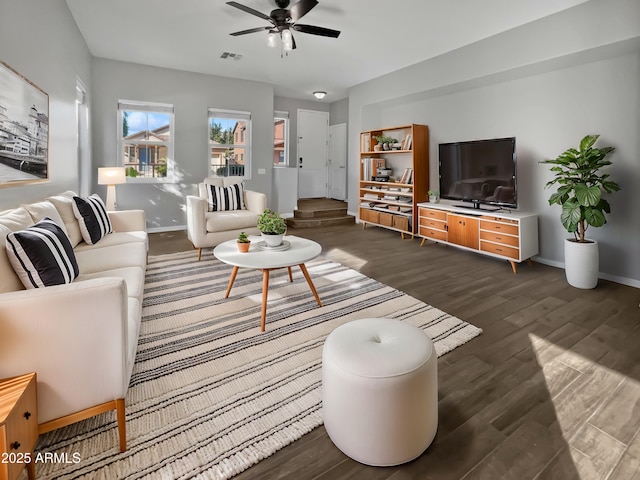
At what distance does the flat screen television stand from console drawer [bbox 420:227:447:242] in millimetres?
535

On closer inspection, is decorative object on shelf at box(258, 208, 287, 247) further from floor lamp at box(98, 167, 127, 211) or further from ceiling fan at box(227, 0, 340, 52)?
floor lamp at box(98, 167, 127, 211)

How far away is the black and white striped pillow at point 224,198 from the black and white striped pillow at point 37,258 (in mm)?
2951

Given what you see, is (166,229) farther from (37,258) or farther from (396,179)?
(37,258)

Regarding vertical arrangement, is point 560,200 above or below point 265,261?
above

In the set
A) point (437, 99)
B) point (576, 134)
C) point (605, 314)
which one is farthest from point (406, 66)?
point (605, 314)

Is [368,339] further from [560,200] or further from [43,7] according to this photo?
[43,7]

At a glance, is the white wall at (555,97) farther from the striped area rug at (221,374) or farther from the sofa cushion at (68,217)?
the sofa cushion at (68,217)

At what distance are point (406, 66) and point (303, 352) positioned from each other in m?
4.85

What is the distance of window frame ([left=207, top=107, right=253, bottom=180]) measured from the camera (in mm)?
6188

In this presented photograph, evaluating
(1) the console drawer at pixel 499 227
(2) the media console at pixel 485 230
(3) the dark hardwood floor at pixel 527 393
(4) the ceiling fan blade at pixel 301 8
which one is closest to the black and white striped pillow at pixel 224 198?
(4) the ceiling fan blade at pixel 301 8

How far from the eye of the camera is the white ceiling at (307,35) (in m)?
3.53

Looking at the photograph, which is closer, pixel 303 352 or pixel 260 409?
pixel 260 409

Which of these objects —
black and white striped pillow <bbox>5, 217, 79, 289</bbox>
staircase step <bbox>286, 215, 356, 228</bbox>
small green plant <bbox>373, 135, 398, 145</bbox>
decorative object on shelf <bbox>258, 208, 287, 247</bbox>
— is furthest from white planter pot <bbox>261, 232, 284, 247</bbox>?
small green plant <bbox>373, 135, 398, 145</bbox>

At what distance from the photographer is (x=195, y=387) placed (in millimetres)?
1832
